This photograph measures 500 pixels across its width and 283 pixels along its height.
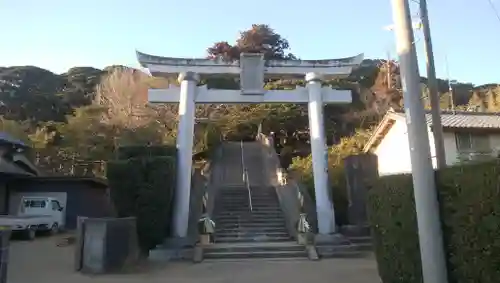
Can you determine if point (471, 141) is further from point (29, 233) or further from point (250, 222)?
point (29, 233)

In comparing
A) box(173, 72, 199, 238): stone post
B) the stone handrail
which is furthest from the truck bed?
the stone handrail

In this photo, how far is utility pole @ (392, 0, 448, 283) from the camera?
5.52 m

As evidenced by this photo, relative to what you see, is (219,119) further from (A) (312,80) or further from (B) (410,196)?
(B) (410,196)

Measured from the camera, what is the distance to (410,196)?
20.5 ft

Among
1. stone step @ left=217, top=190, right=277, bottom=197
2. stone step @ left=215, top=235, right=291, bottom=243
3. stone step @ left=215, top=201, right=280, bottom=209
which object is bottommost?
stone step @ left=215, top=235, right=291, bottom=243

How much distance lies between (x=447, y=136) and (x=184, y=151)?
1234 centimetres

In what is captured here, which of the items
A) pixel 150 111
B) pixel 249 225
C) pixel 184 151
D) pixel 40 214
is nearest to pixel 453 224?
pixel 184 151

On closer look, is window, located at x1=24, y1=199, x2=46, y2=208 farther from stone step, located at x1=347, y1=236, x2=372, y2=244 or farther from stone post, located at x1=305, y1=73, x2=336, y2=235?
stone step, located at x1=347, y1=236, x2=372, y2=244

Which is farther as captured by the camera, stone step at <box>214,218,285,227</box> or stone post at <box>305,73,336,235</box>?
stone step at <box>214,218,285,227</box>

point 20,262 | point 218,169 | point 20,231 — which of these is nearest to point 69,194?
point 20,231

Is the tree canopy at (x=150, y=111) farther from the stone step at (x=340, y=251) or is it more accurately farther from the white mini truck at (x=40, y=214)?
the stone step at (x=340, y=251)

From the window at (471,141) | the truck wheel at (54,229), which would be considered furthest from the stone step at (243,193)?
the window at (471,141)

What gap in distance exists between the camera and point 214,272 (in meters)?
11.5

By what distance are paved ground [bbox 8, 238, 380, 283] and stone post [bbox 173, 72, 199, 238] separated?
2.09m
